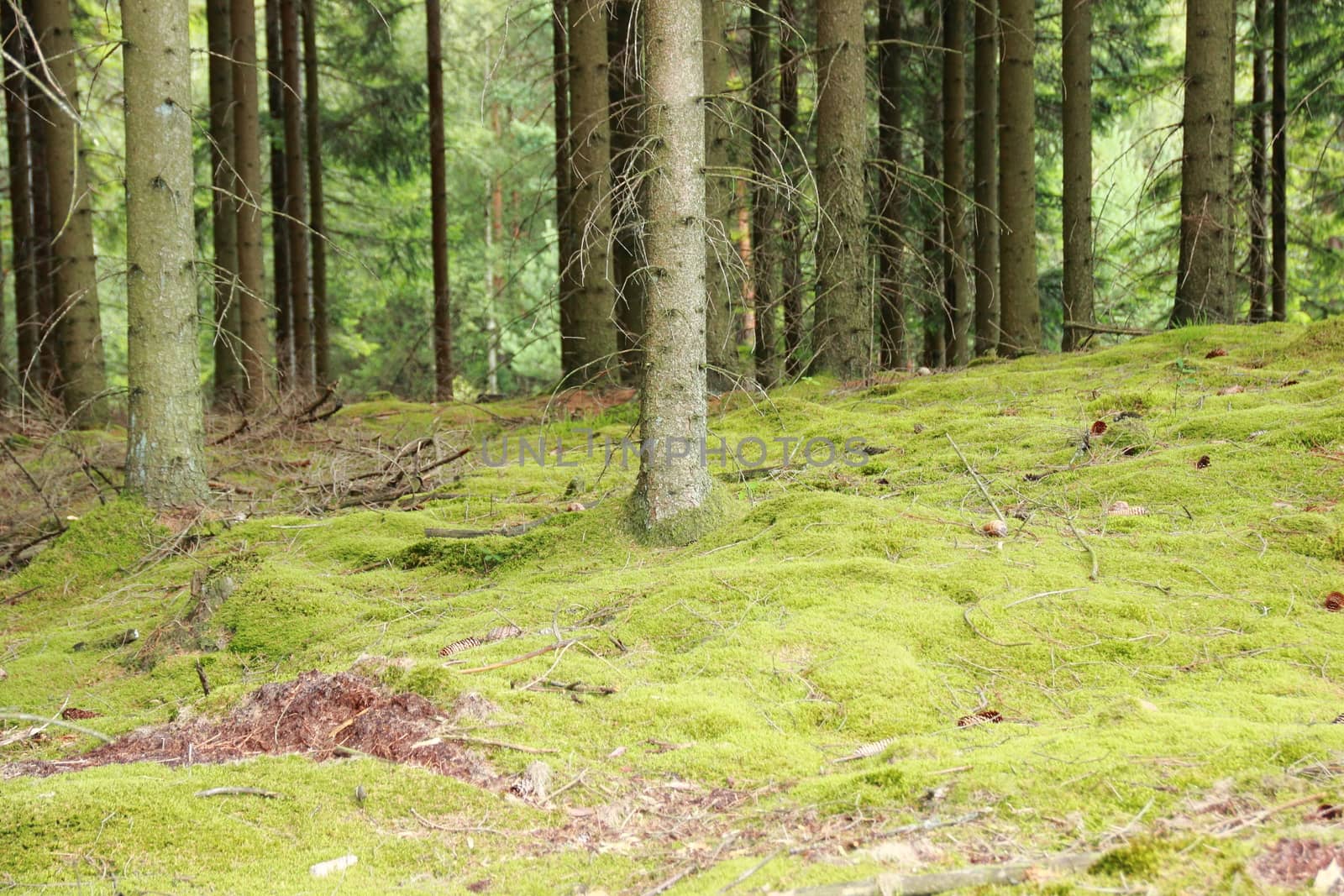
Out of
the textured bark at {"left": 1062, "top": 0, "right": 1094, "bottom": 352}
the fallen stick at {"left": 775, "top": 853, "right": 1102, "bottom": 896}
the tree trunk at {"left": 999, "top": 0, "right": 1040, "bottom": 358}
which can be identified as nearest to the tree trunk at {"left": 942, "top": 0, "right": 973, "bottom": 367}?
the tree trunk at {"left": 999, "top": 0, "right": 1040, "bottom": 358}

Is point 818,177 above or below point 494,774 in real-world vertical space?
above

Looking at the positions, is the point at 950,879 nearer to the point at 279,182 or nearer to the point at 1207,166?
the point at 1207,166

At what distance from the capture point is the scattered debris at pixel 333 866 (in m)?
2.42

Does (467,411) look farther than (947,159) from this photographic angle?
No

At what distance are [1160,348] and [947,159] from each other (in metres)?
6.34

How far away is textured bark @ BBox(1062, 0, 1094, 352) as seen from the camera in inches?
443

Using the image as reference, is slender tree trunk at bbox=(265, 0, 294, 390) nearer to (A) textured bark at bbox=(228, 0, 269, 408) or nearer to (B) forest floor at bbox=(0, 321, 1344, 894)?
(A) textured bark at bbox=(228, 0, 269, 408)

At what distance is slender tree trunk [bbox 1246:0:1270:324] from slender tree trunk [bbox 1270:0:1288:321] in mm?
189

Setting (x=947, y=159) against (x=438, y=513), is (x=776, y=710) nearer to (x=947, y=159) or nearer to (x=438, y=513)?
(x=438, y=513)

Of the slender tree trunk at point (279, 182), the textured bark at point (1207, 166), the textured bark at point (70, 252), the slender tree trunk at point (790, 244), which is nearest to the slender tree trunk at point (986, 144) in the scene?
the slender tree trunk at point (790, 244)

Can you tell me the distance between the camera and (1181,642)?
11.6ft

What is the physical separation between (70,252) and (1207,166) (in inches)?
457

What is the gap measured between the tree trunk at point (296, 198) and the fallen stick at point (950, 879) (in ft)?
46.0

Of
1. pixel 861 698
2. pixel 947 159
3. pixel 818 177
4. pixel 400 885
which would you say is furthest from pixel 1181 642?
pixel 947 159
